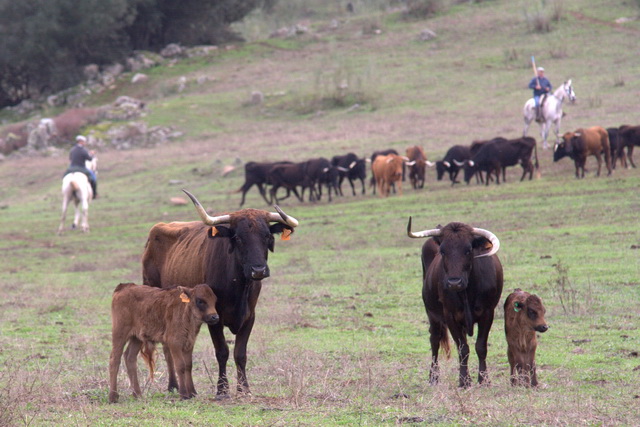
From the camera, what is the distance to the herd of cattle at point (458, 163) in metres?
A: 26.2

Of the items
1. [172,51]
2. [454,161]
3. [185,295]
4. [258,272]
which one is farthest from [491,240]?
[172,51]

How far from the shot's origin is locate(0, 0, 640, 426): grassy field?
816 cm

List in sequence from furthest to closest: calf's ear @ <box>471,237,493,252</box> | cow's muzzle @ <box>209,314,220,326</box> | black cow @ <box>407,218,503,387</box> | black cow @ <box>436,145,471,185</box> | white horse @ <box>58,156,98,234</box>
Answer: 1. black cow @ <box>436,145,471,185</box>
2. white horse @ <box>58,156,98,234</box>
3. calf's ear @ <box>471,237,493,252</box>
4. black cow @ <box>407,218,503,387</box>
5. cow's muzzle @ <box>209,314,220,326</box>

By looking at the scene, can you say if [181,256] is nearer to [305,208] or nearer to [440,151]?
[305,208]

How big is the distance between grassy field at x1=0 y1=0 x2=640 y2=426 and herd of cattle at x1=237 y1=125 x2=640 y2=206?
67 centimetres

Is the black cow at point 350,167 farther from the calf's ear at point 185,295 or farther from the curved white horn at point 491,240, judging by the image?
the calf's ear at point 185,295

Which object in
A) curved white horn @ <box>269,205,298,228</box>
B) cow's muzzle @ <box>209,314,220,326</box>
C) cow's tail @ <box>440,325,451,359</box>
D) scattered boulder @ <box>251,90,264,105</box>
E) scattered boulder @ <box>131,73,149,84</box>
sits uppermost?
scattered boulder @ <box>131,73,149,84</box>

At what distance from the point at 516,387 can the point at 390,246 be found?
1195 cm

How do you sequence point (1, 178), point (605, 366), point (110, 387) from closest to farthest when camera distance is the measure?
1. point (110, 387)
2. point (605, 366)
3. point (1, 178)

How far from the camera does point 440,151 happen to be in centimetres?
3222

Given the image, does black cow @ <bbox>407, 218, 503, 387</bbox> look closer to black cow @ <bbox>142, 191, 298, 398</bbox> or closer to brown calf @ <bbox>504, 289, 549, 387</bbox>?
brown calf @ <bbox>504, 289, 549, 387</bbox>

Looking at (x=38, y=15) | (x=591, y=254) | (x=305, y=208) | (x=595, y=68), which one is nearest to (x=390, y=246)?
(x=591, y=254)

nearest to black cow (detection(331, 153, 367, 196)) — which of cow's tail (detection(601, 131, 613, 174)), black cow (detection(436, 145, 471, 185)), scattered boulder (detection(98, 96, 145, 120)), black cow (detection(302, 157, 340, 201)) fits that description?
black cow (detection(302, 157, 340, 201))

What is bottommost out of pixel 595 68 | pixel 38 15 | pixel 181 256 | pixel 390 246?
pixel 390 246
